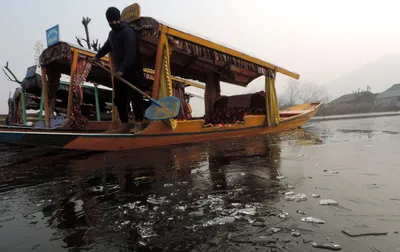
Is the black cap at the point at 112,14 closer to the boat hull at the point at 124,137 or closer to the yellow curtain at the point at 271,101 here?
the boat hull at the point at 124,137

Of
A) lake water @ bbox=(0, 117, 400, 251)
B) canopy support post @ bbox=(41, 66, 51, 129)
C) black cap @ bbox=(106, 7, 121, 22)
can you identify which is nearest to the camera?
lake water @ bbox=(0, 117, 400, 251)

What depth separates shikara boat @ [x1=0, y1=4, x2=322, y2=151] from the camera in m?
4.67

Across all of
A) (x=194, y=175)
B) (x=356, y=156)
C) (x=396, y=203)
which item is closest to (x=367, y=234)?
(x=396, y=203)

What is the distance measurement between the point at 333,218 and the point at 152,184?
56.7 inches

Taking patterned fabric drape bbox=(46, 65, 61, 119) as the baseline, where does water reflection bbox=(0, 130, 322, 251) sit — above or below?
below

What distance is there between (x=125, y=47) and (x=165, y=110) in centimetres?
149

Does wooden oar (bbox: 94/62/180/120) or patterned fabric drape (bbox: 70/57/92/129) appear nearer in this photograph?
wooden oar (bbox: 94/62/180/120)

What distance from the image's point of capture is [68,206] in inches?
69.6

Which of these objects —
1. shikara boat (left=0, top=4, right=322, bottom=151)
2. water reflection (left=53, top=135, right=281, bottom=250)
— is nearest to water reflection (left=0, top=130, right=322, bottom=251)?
water reflection (left=53, top=135, right=281, bottom=250)

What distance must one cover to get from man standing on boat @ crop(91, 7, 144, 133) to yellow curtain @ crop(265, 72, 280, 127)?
167 inches

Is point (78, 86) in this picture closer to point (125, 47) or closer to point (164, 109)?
A: point (125, 47)

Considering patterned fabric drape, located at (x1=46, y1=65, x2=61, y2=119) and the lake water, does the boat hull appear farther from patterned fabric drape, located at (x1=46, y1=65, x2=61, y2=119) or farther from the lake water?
patterned fabric drape, located at (x1=46, y1=65, x2=61, y2=119)

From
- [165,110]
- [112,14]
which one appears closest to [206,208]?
[165,110]

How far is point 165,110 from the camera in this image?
4711 millimetres
